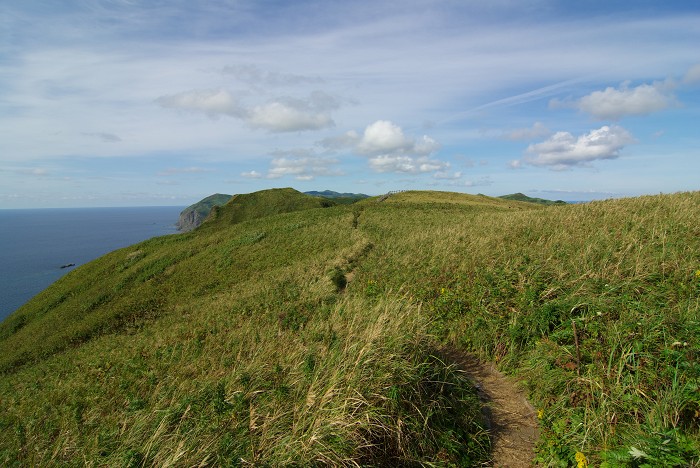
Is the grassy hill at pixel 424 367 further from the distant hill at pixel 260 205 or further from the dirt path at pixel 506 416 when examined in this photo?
the distant hill at pixel 260 205

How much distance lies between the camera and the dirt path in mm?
5551

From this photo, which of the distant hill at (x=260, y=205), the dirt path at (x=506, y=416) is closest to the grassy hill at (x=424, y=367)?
the dirt path at (x=506, y=416)

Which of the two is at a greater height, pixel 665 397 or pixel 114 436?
pixel 665 397

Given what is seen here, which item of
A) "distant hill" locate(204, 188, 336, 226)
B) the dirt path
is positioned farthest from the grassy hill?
"distant hill" locate(204, 188, 336, 226)

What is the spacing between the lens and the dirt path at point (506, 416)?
18.2ft

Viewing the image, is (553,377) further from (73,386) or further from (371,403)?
(73,386)

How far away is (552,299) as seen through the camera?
8320mm

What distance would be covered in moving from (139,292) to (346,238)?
17.0 meters

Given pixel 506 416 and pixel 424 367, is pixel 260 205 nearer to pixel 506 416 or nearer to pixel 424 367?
pixel 424 367

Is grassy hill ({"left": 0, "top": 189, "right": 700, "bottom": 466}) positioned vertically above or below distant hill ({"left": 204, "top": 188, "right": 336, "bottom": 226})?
below

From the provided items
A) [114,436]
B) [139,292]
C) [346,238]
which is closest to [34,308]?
[139,292]

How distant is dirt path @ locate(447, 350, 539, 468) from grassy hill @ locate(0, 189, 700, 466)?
26 cm

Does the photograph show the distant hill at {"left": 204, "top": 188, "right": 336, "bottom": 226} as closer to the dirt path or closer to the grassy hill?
the grassy hill

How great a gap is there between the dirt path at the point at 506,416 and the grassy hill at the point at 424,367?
0.26m
